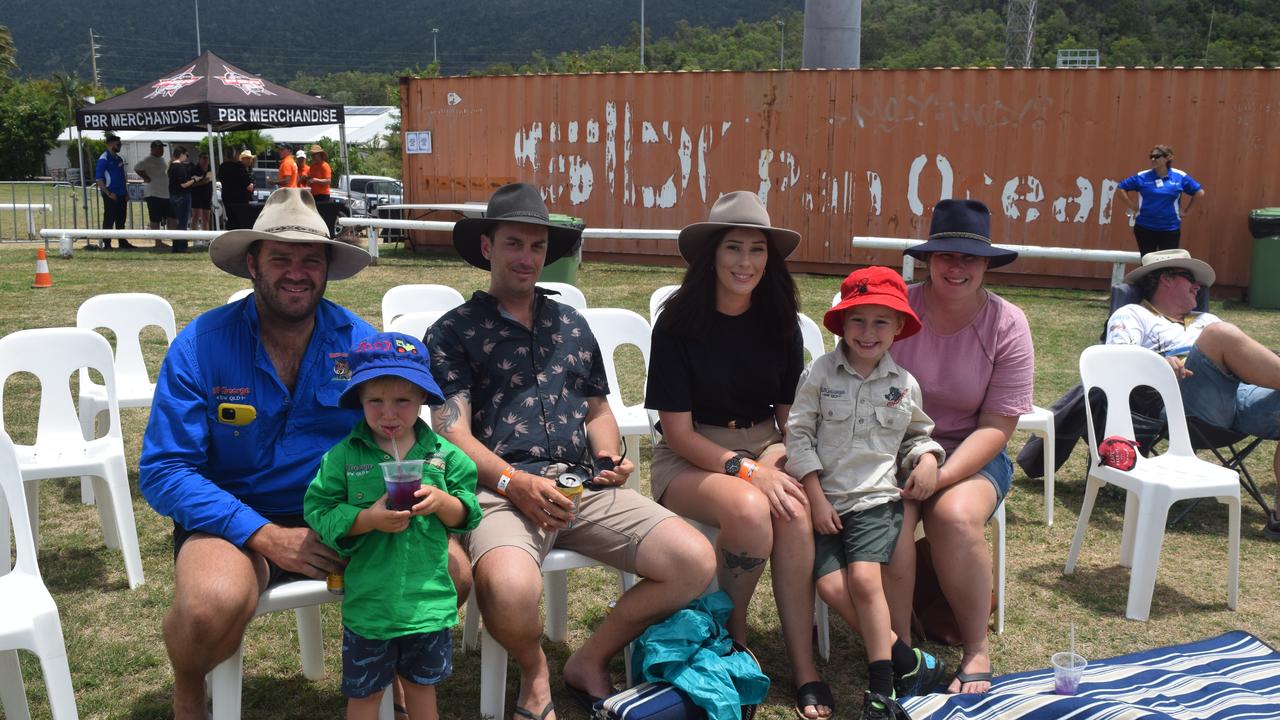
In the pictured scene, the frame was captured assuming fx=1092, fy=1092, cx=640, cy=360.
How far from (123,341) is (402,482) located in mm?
3459

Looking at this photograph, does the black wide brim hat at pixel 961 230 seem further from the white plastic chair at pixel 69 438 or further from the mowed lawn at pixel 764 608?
the white plastic chair at pixel 69 438

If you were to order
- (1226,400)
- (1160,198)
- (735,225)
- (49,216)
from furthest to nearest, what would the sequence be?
(49,216)
(1160,198)
(1226,400)
(735,225)

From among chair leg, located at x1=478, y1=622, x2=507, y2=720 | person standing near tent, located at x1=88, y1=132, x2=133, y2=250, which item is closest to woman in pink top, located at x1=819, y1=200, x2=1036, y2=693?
chair leg, located at x1=478, y1=622, x2=507, y2=720

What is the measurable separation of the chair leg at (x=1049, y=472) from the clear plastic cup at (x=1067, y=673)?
206 cm

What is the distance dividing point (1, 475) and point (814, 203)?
12098mm

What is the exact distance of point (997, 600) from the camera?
4012 mm

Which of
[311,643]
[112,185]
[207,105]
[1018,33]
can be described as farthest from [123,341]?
[1018,33]

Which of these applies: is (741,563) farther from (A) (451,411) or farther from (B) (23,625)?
(B) (23,625)

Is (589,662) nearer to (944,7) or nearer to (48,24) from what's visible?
(944,7)

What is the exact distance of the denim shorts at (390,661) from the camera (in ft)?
9.15

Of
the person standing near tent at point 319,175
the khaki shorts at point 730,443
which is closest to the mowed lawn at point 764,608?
the khaki shorts at point 730,443

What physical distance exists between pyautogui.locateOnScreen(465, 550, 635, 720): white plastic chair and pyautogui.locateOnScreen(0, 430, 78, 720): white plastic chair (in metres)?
1.06

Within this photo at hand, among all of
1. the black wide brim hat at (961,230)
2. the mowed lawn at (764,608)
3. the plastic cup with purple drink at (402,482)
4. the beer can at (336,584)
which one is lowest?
the mowed lawn at (764,608)

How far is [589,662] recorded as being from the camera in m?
3.34
